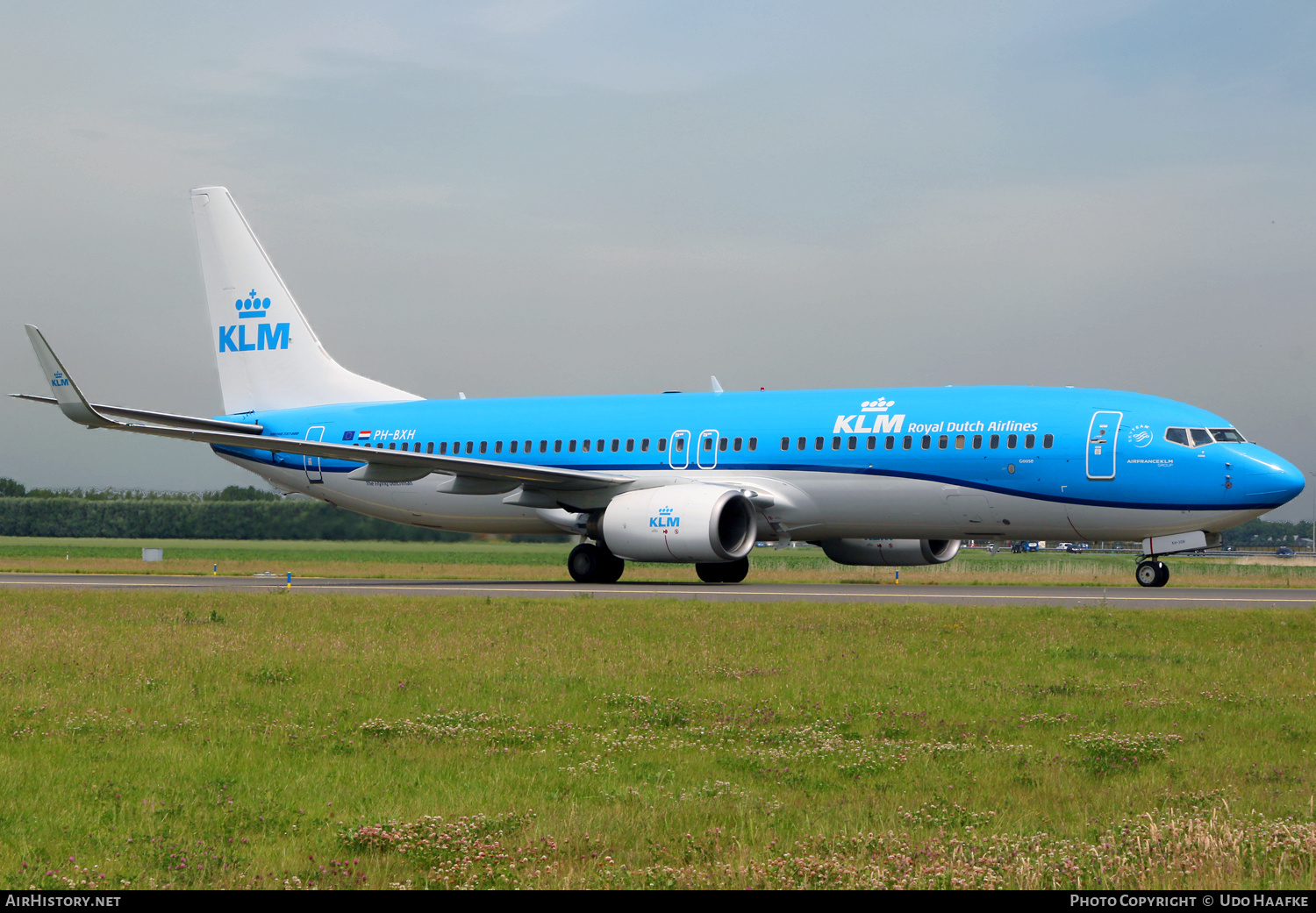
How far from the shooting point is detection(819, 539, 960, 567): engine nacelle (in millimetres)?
30531

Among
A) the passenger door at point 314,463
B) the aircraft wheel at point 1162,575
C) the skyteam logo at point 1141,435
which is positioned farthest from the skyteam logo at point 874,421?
the passenger door at point 314,463

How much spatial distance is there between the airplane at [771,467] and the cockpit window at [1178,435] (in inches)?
1.4

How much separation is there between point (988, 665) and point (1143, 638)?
3126mm

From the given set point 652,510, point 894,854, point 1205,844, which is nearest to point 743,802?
point 894,854

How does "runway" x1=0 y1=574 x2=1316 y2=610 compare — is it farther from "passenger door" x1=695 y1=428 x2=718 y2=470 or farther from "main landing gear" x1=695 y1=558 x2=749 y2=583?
"passenger door" x1=695 y1=428 x2=718 y2=470

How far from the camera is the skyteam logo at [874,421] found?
26359mm

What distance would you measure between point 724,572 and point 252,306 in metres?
16.2

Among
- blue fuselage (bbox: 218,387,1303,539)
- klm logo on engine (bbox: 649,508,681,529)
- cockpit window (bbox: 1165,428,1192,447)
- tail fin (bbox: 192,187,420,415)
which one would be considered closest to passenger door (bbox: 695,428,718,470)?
blue fuselage (bbox: 218,387,1303,539)

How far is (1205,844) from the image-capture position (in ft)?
18.8

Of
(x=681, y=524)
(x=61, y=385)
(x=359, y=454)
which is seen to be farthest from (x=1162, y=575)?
(x=61, y=385)

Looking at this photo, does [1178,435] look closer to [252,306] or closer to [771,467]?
[771,467]

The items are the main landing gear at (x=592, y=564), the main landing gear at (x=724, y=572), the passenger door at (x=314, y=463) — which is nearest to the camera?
the main landing gear at (x=592, y=564)

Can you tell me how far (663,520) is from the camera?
25.8m

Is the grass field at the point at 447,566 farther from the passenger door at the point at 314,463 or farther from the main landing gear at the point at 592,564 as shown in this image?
the main landing gear at the point at 592,564
